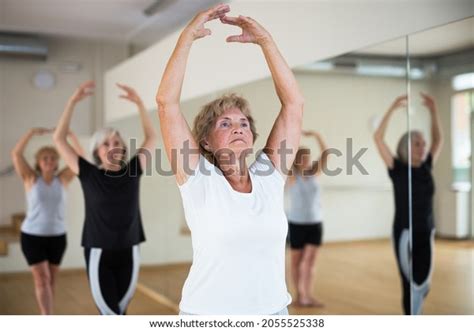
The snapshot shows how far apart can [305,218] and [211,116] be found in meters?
1.57

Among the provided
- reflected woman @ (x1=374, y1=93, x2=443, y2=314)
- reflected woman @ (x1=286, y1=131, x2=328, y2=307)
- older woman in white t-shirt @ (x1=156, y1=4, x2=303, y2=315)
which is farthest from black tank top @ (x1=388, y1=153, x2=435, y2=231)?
older woman in white t-shirt @ (x1=156, y1=4, x2=303, y2=315)

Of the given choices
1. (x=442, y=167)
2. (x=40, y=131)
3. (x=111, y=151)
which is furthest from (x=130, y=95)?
(x=442, y=167)

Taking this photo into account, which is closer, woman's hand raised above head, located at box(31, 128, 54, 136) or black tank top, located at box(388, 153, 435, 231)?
black tank top, located at box(388, 153, 435, 231)

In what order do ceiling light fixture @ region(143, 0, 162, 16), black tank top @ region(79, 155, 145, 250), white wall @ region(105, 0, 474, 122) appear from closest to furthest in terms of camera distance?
white wall @ region(105, 0, 474, 122) → black tank top @ region(79, 155, 145, 250) → ceiling light fixture @ region(143, 0, 162, 16)

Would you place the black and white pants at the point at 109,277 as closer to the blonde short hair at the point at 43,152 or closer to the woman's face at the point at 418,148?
the blonde short hair at the point at 43,152

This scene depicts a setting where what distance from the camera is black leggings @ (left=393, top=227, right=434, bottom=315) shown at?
305cm

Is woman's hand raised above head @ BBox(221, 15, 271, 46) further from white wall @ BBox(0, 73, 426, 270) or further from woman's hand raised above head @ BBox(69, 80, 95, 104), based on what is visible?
woman's hand raised above head @ BBox(69, 80, 95, 104)

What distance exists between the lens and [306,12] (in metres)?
3.34

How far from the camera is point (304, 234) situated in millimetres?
3910

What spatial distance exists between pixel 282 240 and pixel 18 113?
2696mm

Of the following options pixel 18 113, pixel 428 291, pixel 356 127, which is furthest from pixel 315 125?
pixel 18 113

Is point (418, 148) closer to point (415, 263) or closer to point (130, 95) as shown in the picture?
point (415, 263)

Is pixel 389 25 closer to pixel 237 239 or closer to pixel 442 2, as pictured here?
pixel 442 2

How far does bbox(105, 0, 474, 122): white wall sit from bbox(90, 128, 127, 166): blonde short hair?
0.31m
